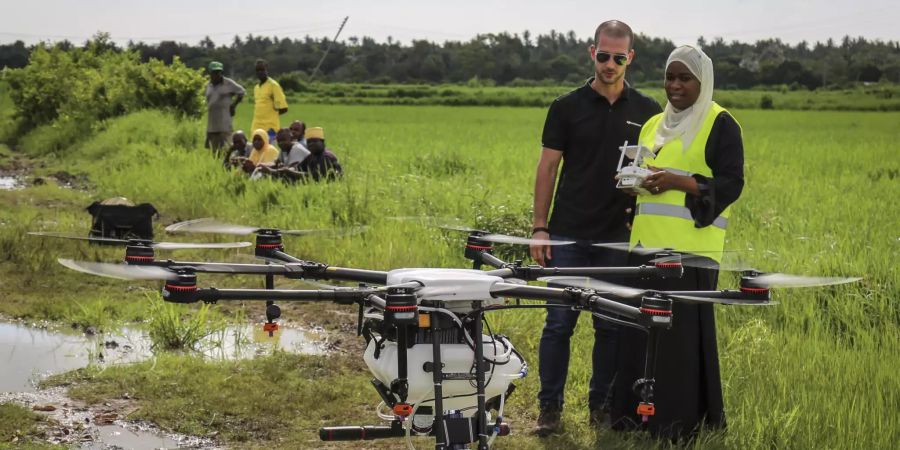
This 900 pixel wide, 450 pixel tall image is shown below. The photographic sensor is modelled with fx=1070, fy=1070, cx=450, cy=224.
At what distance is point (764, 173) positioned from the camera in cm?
1421

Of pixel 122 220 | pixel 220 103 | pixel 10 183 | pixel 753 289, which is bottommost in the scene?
pixel 10 183

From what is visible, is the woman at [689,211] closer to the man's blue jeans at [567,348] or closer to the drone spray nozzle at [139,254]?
the man's blue jeans at [567,348]

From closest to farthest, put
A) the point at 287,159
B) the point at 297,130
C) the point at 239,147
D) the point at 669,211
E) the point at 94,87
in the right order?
the point at 669,211 < the point at 287,159 < the point at 297,130 < the point at 239,147 < the point at 94,87

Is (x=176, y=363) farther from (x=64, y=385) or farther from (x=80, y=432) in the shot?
(x=80, y=432)

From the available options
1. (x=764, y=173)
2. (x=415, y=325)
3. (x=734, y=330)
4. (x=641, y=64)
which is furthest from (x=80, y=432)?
(x=641, y=64)

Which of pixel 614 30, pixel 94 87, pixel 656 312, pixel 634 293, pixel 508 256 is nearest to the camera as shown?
pixel 656 312

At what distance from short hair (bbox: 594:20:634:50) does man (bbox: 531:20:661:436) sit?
0.09m

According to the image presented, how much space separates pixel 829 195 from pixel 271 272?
8.89m

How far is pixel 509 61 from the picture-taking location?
77.6 meters

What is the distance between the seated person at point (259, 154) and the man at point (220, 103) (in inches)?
87.4

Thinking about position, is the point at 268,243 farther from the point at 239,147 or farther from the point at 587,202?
the point at 239,147

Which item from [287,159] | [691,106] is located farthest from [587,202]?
[287,159]

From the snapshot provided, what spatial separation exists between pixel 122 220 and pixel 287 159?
134 inches

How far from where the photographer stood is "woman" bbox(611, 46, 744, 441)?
4148 mm
